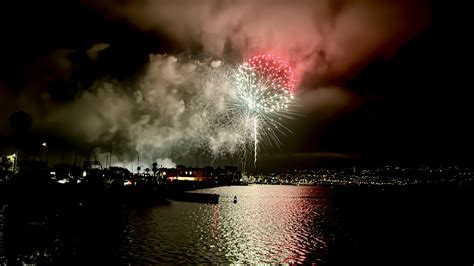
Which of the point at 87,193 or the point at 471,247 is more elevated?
the point at 87,193

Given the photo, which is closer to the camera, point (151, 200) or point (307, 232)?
point (307, 232)

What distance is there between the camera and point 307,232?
206ft

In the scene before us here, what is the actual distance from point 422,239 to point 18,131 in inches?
3390

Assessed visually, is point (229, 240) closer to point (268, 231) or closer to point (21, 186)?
point (268, 231)

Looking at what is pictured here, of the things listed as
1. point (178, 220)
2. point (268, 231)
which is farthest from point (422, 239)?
point (178, 220)

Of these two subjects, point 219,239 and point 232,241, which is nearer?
point 232,241

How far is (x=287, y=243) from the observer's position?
2009 inches

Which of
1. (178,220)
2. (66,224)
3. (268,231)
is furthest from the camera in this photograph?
(178,220)

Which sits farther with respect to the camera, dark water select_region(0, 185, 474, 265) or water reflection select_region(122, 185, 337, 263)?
water reflection select_region(122, 185, 337, 263)

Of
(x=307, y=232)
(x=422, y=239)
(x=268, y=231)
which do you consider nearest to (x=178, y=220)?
(x=268, y=231)

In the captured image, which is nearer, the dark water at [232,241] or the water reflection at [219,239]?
the dark water at [232,241]

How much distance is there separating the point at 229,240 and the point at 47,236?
20512 millimetres

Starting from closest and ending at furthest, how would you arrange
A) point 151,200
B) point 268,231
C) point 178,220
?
point 268,231
point 178,220
point 151,200

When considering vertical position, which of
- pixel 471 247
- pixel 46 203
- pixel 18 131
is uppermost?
pixel 18 131
